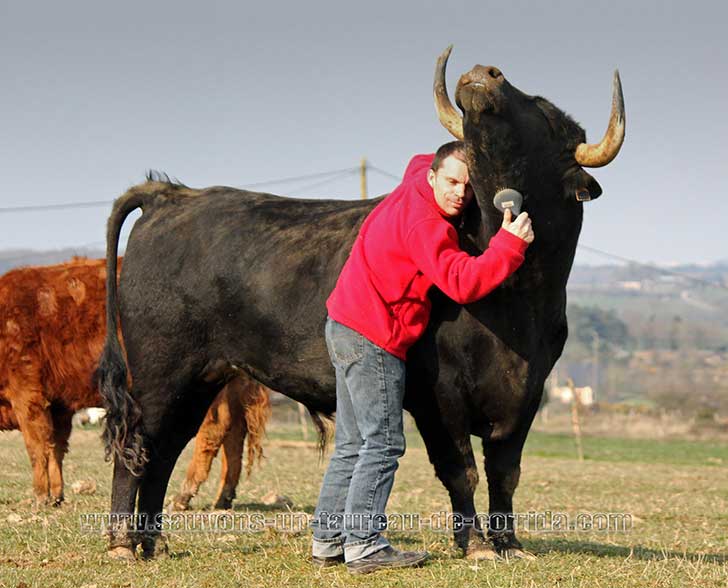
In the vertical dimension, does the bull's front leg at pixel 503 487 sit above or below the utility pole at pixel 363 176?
below

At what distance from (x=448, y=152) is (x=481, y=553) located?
229cm

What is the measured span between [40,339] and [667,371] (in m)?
131

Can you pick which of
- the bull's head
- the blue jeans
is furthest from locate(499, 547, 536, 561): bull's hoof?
the bull's head

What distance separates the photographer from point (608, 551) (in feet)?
22.4

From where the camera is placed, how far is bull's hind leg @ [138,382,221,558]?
6605 millimetres

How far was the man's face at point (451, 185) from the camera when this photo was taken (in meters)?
5.48

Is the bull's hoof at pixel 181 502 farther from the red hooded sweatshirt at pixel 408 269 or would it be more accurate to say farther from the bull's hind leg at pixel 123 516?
the red hooded sweatshirt at pixel 408 269

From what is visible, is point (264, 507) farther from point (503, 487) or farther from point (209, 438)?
point (503, 487)

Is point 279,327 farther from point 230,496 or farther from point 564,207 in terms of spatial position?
point 230,496

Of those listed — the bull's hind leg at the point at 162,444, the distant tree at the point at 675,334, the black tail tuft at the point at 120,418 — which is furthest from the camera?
the distant tree at the point at 675,334

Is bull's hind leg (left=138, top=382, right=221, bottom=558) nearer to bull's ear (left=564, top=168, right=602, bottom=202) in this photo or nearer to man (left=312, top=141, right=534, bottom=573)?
man (left=312, top=141, right=534, bottom=573)

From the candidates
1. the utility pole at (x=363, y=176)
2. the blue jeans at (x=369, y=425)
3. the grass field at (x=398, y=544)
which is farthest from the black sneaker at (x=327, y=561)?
the utility pole at (x=363, y=176)

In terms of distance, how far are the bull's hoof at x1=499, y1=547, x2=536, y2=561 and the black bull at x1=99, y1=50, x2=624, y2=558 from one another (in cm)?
2

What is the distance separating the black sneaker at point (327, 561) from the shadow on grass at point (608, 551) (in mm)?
1270
